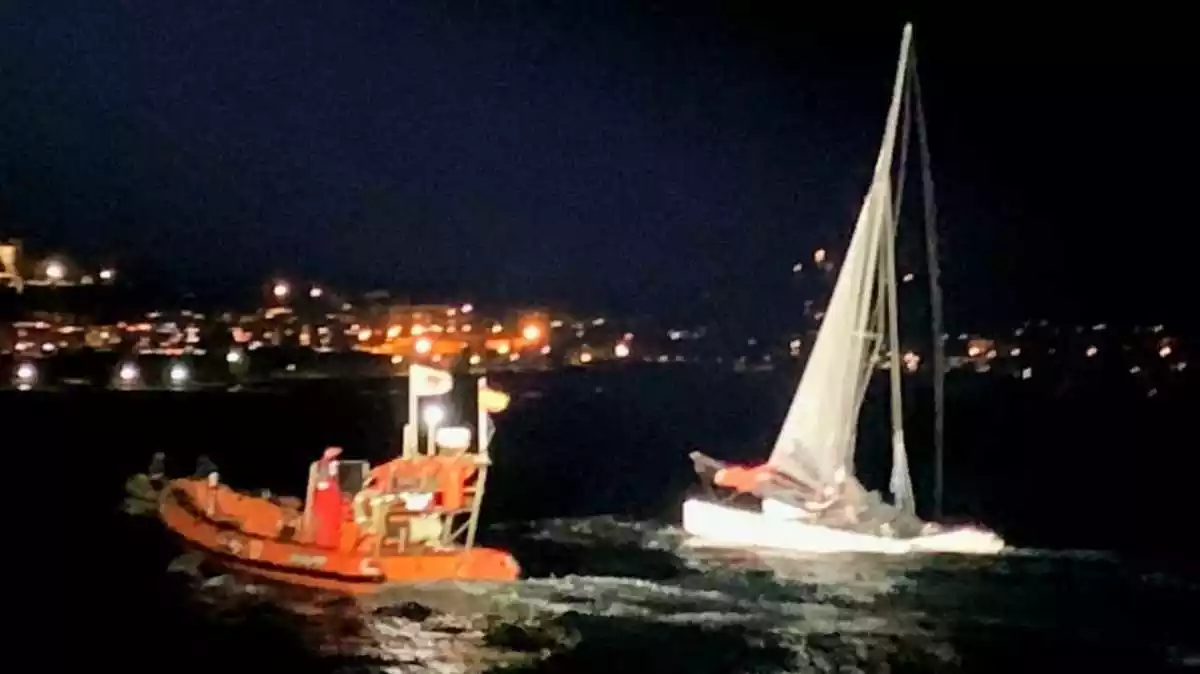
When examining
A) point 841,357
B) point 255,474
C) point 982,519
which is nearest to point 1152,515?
point 982,519

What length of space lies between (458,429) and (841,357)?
58.0ft

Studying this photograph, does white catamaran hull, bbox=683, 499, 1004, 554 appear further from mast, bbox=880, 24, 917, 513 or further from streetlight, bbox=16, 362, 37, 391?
streetlight, bbox=16, 362, 37, 391

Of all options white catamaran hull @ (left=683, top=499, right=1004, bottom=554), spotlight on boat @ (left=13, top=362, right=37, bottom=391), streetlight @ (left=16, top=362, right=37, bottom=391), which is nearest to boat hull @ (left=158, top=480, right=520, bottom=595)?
white catamaran hull @ (left=683, top=499, right=1004, bottom=554)

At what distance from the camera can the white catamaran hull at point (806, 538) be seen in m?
54.5

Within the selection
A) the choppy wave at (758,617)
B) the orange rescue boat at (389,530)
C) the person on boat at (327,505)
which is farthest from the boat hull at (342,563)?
the choppy wave at (758,617)

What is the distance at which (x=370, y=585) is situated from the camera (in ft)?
145

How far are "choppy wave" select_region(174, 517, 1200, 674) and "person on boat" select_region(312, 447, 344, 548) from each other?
1.73 meters

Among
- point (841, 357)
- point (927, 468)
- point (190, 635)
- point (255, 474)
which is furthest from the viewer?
point (927, 468)

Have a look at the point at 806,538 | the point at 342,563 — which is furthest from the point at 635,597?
the point at 806,538

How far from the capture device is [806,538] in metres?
55.3

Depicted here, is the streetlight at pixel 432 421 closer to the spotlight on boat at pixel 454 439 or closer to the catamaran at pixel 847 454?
the spotlight on boat at pixel 454 439

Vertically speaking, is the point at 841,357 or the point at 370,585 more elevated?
the point at 841,357

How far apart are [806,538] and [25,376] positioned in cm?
13851

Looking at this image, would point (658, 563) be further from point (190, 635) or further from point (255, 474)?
point (255, 474)
